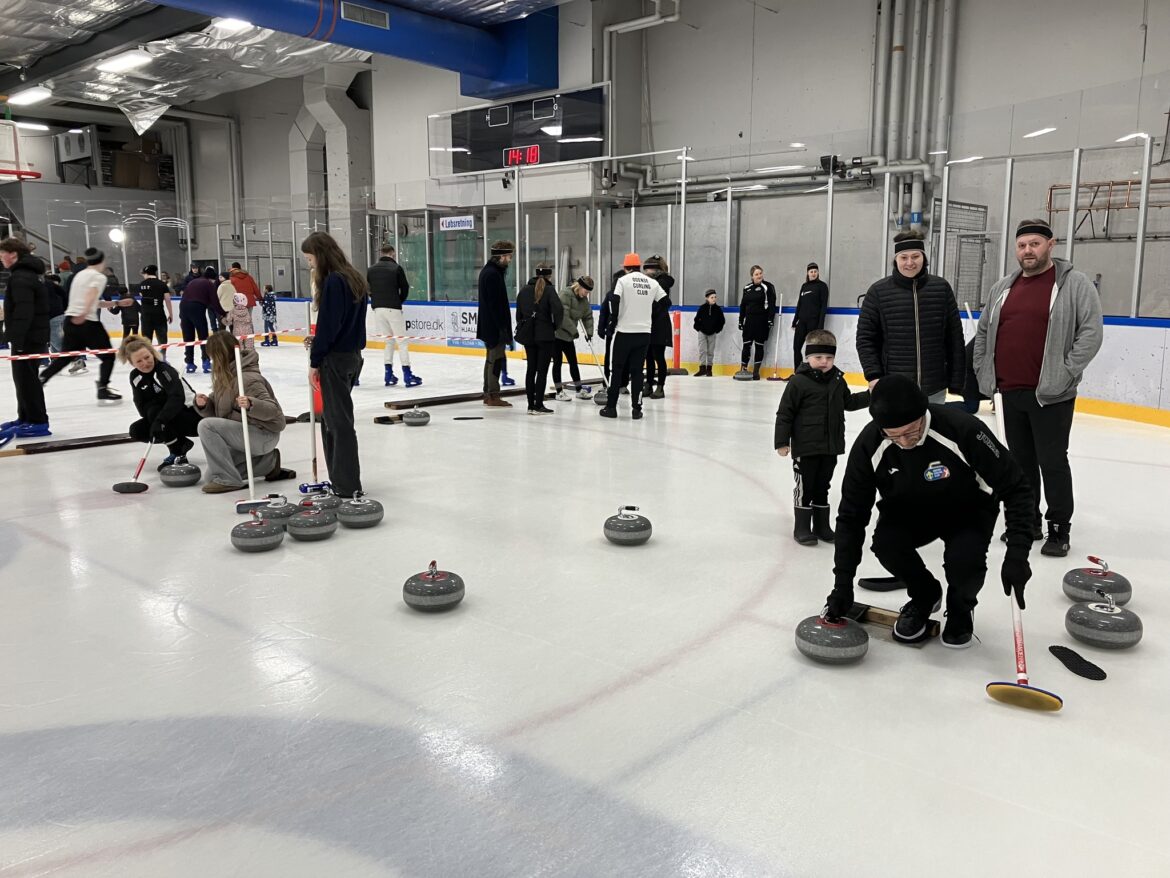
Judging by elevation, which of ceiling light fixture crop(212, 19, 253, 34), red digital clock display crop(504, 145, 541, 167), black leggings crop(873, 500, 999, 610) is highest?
ceiling light fixture crop(212, 19, 253, 34)

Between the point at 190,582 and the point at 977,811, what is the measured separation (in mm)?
3093

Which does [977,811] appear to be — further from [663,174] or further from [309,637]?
[663,174]

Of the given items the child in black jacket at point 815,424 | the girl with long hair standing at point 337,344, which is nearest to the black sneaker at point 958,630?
the child in black jacket at point 815,424

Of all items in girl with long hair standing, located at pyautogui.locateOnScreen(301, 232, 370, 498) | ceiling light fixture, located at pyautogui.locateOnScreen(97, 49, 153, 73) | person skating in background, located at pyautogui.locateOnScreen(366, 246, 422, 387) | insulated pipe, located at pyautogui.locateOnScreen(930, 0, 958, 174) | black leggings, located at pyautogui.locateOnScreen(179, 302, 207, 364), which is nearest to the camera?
girl with long hair standing, located at pyautogui.locateOnScreen(301, 232, 370, 498)

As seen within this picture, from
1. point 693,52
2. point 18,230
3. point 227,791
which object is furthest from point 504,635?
point 18,230

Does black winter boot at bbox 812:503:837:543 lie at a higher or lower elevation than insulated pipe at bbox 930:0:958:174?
lower

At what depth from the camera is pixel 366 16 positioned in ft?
42.9

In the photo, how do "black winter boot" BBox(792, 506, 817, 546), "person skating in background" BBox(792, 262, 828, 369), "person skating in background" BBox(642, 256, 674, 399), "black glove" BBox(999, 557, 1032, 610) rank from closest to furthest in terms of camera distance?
"black glove" BBox(999, 557, 1032, 610)
"black winter boot" BBox(792, 506, 817, 546)
"person skating in background" BBox(642, 256, 674, 399)
"person skating in background" BBox(792, 262, 828, 369)

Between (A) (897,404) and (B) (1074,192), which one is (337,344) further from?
(B) (1074,192)

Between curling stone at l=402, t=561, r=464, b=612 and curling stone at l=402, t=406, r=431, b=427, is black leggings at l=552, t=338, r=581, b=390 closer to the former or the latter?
curling stone at l=402, t=406, r=431, b=427

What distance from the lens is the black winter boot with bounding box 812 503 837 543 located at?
4.27 meters

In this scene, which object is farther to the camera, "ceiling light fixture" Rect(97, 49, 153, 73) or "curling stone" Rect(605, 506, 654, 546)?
"ceiling light fixture" Rect(97, 49, 153, 73)

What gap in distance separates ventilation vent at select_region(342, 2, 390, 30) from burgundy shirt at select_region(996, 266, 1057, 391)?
1187cm

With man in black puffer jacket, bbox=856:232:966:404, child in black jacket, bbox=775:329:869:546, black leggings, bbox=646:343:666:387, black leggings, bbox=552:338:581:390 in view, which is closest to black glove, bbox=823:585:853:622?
child in black jacket, bbox=775:329:869:546
